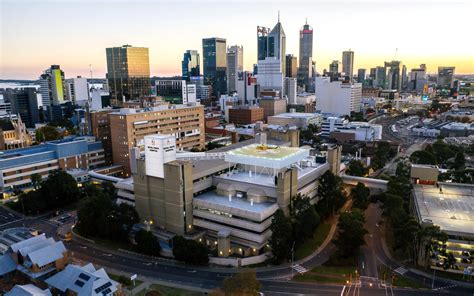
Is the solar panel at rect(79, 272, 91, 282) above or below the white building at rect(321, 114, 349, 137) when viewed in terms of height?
below

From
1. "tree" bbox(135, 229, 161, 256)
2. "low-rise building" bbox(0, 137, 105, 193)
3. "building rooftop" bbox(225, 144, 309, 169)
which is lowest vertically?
"tree" bbox(135, 229, 161, 256)

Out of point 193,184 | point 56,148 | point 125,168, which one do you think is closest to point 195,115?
point 125,168

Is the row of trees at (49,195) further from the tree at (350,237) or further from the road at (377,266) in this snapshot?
the road at (377,266)

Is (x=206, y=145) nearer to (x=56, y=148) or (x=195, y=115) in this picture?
(x=195, y=115)

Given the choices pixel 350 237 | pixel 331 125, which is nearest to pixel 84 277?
pixel 350 237

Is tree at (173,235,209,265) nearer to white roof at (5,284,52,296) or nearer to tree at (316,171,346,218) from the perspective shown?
white roof at (5,284,52,296)

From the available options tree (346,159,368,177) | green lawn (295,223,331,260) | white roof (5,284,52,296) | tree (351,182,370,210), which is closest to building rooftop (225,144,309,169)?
tree (351,182,370,210)

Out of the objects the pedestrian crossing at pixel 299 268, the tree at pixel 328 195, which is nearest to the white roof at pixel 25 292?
the pedestrian crossing at pixel 299 268
